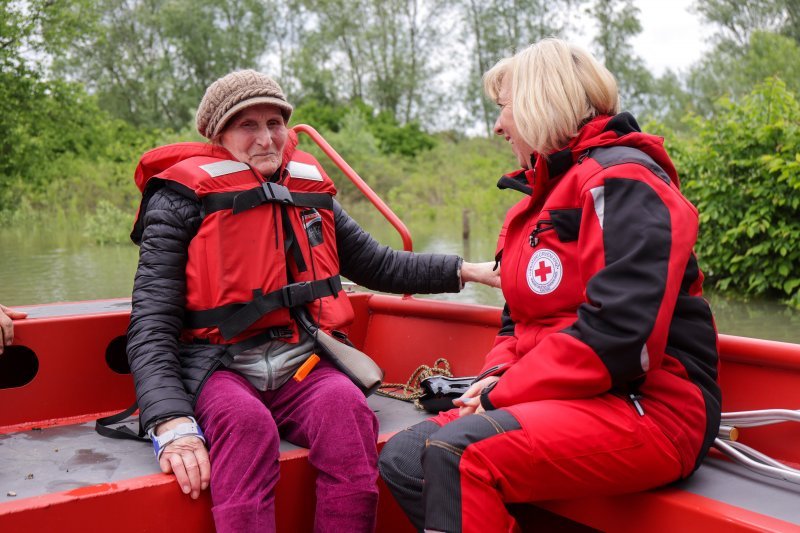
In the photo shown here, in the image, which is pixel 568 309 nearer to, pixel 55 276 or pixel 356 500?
pixel 356 500

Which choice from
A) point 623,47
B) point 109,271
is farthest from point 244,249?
point 623,47

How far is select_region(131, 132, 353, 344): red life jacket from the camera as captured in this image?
1.99m

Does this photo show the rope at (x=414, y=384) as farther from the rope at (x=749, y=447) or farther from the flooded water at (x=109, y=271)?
the flooded water at (x=109, y=271)

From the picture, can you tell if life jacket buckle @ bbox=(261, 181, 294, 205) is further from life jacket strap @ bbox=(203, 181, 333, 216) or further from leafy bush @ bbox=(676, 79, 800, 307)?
leafy bush @ bbox=(676, 79, 800, 307)

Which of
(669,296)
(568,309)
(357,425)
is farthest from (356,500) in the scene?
(669,296)

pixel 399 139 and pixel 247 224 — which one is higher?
pixel 399 139

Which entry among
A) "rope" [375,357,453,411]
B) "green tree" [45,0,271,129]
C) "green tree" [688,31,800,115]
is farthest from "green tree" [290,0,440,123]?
"rope" [375,357,453,411]

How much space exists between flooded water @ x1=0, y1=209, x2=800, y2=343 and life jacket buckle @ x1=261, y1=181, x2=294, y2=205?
13.4ft

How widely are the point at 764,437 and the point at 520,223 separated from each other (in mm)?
710

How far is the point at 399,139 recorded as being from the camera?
23.4 m

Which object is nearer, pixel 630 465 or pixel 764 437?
pixel 630 465

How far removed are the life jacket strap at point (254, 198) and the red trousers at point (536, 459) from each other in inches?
33.6

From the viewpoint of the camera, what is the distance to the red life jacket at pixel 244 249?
1.99m

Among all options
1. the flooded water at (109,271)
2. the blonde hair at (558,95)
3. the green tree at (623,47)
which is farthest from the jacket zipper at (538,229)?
the green tree at (623,47)
